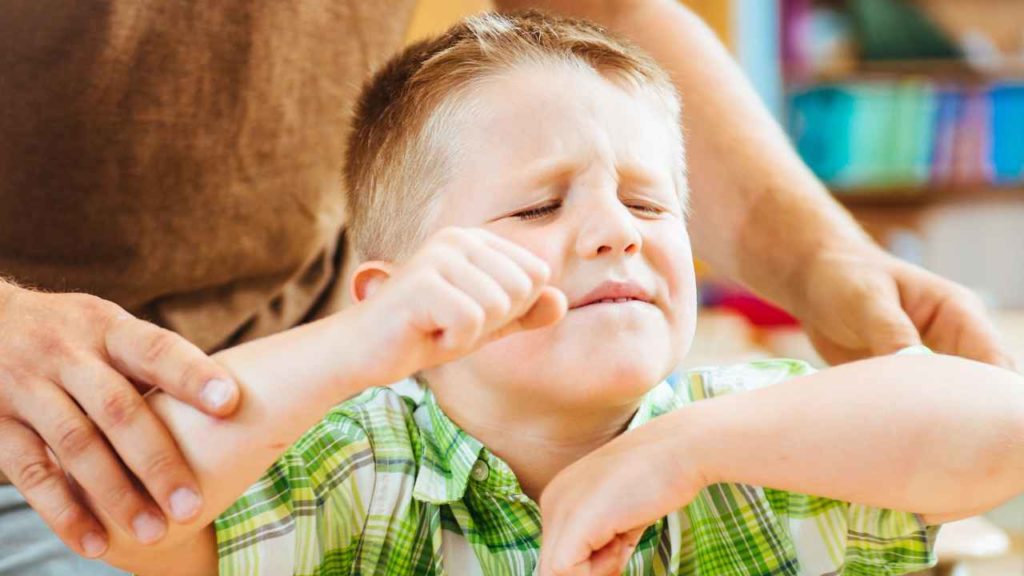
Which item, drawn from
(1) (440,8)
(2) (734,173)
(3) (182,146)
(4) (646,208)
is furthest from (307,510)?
(1) (440,8)

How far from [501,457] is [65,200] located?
546 millimetres

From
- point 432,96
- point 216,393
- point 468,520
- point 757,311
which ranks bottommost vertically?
point 757,311

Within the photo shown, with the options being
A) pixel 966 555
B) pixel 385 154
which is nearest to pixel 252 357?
pixel 385 154

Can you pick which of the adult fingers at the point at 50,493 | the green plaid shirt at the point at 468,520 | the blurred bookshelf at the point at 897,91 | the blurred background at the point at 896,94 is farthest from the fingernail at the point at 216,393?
the blurred bookshelf at the point at 897,91

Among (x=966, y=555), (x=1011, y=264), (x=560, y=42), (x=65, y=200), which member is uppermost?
(x=560, y=42)

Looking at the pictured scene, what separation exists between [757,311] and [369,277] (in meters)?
2.39

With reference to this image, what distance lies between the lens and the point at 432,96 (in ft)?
3.22

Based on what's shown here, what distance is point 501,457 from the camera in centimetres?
97

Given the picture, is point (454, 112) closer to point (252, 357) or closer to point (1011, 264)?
point (252, 357)

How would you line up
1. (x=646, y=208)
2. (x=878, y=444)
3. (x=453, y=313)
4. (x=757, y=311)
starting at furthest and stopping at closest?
(x=757, y=311) < (x=646, y=208) < (x=878, y=444) < (x=453, y=313)

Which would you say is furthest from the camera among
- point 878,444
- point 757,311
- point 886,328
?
point 757,311

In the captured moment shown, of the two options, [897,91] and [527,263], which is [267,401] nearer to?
[527,263]

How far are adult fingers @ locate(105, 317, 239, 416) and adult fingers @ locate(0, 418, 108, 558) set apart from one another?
80 mm

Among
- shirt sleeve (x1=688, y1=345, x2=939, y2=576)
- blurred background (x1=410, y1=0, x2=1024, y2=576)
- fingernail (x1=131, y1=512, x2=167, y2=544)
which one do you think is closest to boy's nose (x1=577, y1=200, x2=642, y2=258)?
shirt sleeve (x1=688, y1=345, x2=939, y2=576)
